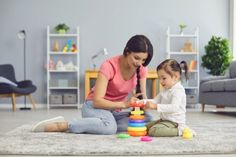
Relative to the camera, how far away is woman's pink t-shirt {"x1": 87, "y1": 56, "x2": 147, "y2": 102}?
8.85 feet

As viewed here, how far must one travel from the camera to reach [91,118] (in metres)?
2.71

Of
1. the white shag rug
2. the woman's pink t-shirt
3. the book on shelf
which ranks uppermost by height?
the book on shelf

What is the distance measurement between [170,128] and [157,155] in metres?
0.65

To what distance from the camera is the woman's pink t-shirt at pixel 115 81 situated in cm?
270

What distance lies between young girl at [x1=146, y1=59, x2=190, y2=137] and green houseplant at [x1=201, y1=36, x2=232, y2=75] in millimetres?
4798

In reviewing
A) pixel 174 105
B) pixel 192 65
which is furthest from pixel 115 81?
pixel 192 65

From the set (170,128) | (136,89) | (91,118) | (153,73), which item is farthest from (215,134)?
(153,73)

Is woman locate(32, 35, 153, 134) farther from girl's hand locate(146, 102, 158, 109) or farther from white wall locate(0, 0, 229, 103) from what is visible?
white wall locate(0, 0, 229, 103)

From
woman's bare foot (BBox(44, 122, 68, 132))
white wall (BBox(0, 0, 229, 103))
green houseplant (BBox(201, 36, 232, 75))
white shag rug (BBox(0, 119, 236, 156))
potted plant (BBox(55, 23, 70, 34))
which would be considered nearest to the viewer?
white shag rug (BBox(0, 119, 236, 156))

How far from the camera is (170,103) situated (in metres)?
2.66

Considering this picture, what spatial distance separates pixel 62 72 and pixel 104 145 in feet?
18.5

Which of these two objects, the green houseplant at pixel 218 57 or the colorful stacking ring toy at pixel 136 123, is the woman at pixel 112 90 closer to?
the colorful stacking ring toy at pixel 136 123

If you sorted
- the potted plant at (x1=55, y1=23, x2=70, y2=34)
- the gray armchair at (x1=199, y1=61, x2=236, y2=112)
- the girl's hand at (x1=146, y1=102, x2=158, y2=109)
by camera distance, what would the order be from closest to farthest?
1. the girl's hand at (x1=146, y1=102, x2=158, y2=109)
2. the gray armchair at (x1=199, y1=61, x2=236, y2=112)
3. the potted plant at (x1=55, y1=23, x2=70, y2=34)

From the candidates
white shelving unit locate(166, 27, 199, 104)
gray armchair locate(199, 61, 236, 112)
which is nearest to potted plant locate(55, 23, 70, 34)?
white shelving unit locate(166, 27, 199, 104)
